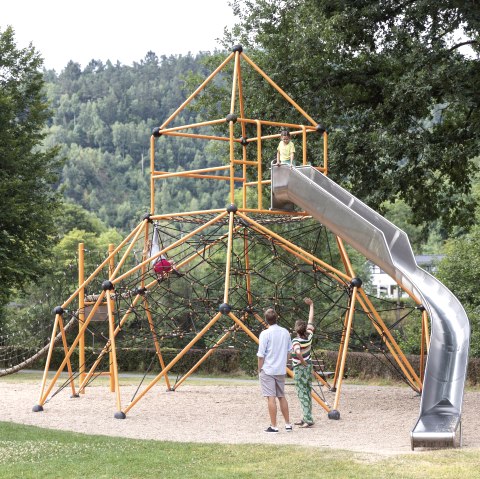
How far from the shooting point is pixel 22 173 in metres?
35.3

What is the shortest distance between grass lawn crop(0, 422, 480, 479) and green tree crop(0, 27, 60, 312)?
22570mm

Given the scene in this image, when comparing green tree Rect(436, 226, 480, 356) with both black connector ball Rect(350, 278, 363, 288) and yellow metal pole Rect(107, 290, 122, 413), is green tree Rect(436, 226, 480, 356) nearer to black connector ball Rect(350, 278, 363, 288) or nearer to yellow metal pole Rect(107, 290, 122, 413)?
black connector ball Rect(350, 278, 363, 288)

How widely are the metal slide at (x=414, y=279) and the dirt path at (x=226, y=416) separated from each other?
0.46m

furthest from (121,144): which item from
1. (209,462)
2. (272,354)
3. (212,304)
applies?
(209,462)

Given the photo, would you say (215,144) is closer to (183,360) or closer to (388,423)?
(183,360)

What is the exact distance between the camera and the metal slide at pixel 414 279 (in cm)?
1233

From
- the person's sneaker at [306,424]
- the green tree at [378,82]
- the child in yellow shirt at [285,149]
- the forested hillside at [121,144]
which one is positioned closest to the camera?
the person's sneaker at [306,424]

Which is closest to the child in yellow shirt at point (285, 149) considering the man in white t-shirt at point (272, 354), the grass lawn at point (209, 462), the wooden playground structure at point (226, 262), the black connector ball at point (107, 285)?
the wooden playground structure at point (226, 262)

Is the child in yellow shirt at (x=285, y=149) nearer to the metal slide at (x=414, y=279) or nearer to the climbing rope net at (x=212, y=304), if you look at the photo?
the metal slide at (x=414, y=279)

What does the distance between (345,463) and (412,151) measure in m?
12.5

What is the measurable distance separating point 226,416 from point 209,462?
546 centimetres

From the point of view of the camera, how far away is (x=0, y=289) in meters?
34.7

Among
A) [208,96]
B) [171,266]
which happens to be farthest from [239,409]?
[208,96]

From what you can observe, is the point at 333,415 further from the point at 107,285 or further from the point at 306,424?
the point at 107,285
